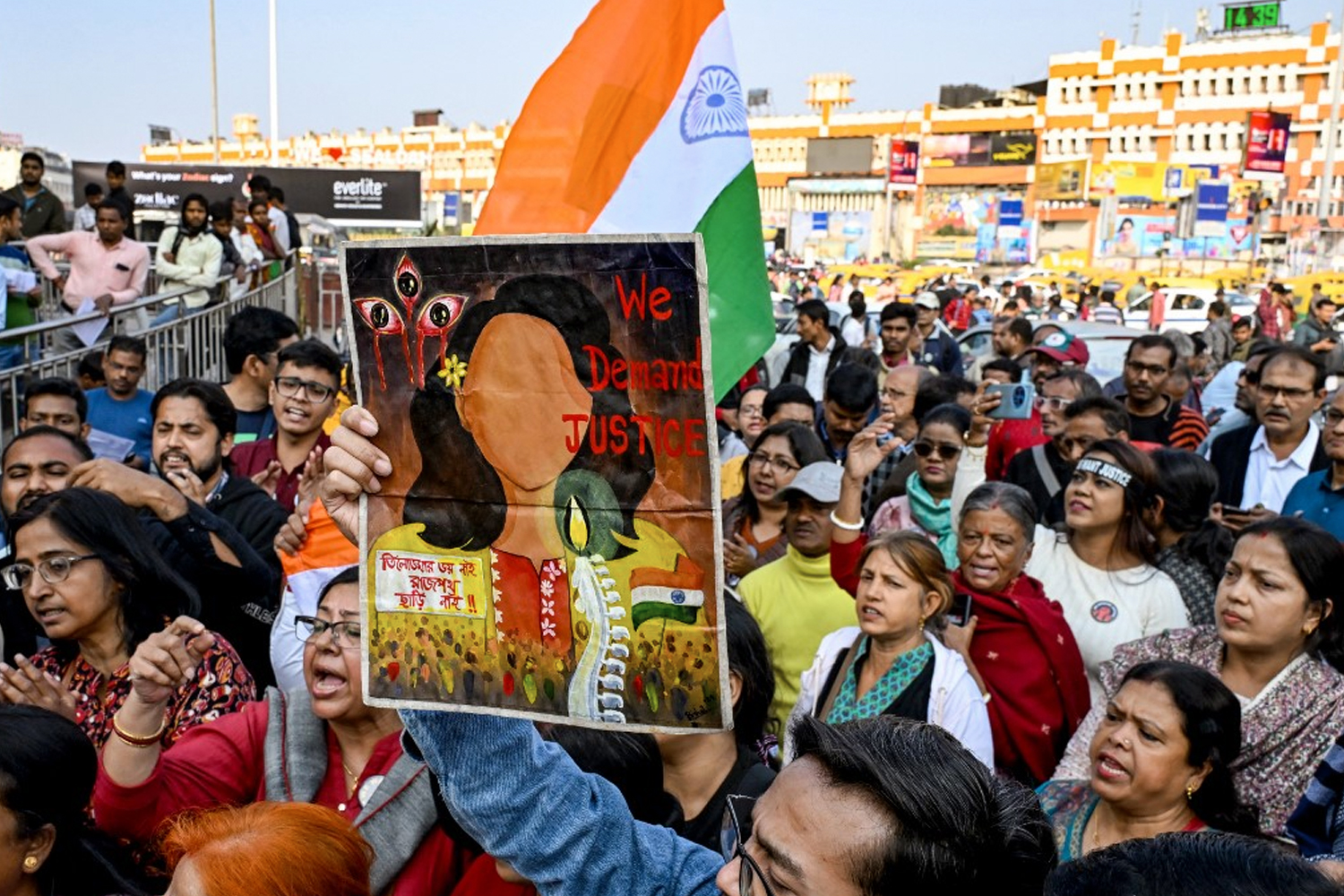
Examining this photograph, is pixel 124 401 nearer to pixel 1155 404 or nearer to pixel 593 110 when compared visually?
pixel 593 110

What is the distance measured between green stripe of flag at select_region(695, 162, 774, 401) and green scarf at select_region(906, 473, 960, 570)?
173cm

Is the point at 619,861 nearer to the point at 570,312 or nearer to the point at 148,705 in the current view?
the point at 570,312

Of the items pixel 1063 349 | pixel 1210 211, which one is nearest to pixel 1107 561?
pixel 1063 349

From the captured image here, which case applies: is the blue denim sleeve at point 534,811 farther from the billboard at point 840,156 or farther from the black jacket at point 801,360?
the billboard at point 840,156

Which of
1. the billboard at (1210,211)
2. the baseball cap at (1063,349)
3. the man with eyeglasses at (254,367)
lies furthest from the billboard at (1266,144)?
the man with eyeglasses at (254,367)

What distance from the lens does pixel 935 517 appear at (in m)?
5.39

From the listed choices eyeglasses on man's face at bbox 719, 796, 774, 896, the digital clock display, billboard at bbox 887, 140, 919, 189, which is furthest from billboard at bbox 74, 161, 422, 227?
the digital clock display

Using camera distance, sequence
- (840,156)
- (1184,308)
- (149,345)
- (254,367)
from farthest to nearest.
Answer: (840,156) → (1184,308) → (149,345) → (254,367)

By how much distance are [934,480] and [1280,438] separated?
183cm

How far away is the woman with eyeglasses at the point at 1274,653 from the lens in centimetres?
336

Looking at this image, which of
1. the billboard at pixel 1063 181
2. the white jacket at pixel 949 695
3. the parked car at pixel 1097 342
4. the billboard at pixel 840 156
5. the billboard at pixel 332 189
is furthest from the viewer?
the billboard at pixel 840 156

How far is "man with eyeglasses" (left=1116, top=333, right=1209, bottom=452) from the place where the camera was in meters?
6.83

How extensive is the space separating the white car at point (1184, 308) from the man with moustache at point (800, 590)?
2118cm

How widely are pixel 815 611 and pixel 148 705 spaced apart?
228cm
